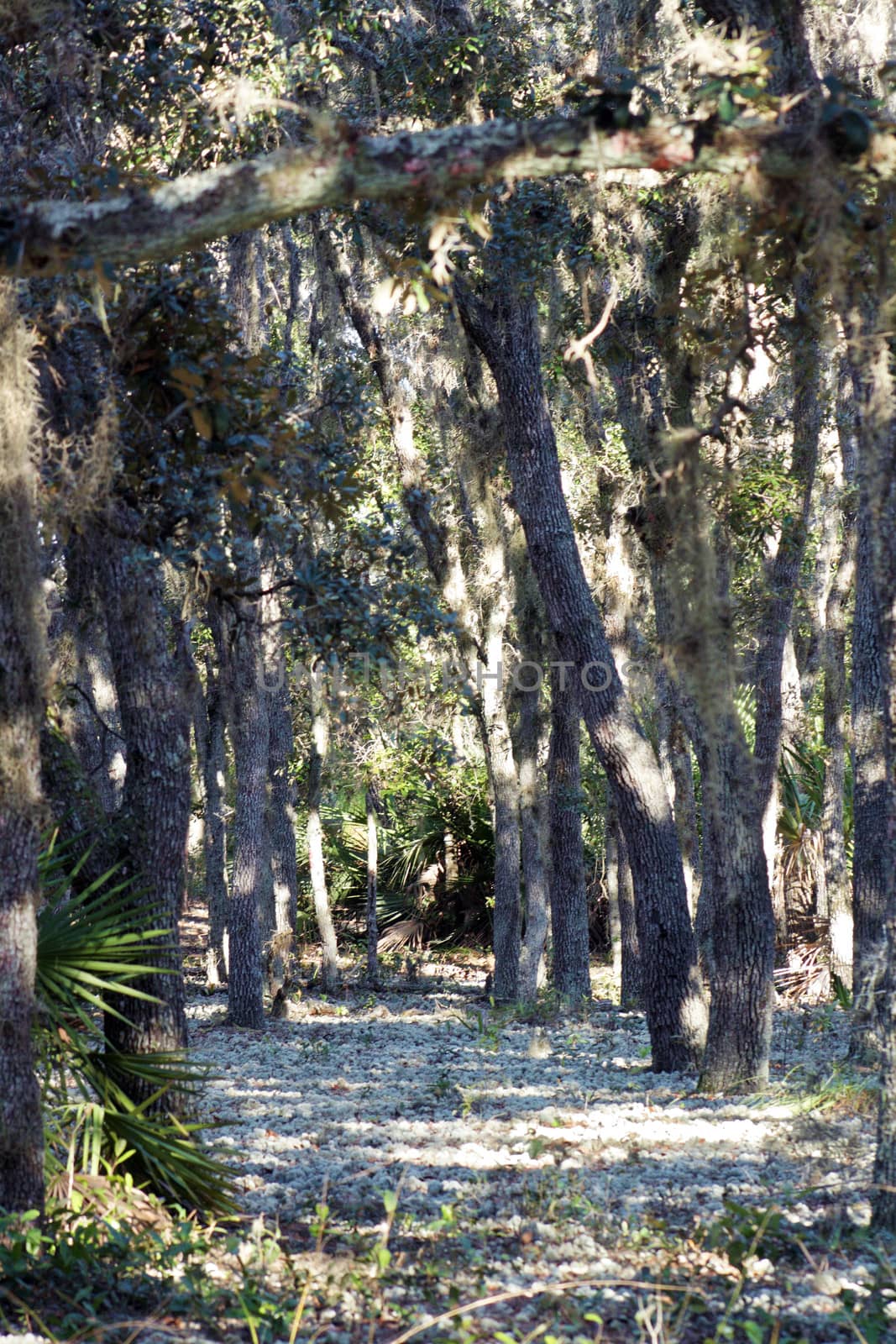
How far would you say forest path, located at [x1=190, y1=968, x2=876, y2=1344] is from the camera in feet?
14.5

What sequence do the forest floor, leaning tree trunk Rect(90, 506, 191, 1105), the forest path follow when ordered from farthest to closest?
leaning tree trunk Rect(90, 506, 191, 1105)
the forest path
the forest floor

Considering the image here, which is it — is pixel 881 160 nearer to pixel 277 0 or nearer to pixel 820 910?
pixel 277 0

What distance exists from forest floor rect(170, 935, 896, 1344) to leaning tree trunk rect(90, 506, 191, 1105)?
0.64 m

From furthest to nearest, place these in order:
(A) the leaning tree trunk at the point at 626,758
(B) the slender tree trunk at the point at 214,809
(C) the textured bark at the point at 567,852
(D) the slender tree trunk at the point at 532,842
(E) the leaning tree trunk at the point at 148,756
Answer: (B) the slender tree trunk at the point at 214,809 → (C) the textured bark at the point at 567,852 → (D) the slender tree trunk at the point at 532,842 → (A) the leaning tree trunk at the point at 626,758 → (E) the leaning tree trunk at the point at 148,756

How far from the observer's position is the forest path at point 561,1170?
174 inches

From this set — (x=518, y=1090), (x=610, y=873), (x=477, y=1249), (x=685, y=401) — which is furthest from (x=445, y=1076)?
(x=610, y=873)

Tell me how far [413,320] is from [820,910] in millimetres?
8214

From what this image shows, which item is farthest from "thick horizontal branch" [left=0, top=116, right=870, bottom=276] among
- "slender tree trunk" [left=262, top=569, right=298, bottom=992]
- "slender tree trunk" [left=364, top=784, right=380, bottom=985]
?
"slender tree trunk" [left=364, top=784, right=380, bottom=985]

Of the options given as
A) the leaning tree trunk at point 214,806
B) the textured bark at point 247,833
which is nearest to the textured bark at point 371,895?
the leaning tree trunk at point 214,806

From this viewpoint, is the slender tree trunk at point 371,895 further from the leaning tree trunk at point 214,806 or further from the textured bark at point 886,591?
the textured bark at point 886,591

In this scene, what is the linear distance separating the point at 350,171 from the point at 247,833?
9.64 meters

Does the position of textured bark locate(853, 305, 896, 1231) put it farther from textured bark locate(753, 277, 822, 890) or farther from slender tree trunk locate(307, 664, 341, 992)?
slender tree trunk locate(307, 664, 341, 992)

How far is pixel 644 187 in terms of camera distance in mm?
8953

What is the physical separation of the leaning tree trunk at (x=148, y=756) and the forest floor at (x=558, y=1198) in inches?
25.1
